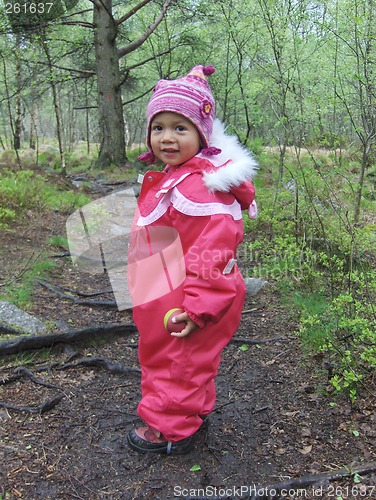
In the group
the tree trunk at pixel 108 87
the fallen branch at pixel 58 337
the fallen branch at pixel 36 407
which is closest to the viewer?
the fallen branch at pixel 36 407

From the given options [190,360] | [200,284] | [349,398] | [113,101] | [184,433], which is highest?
[113,101]

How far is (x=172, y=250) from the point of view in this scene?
2.50 m

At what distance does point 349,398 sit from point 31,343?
253cm

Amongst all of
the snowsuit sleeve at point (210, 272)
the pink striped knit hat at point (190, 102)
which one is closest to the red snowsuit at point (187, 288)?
the snowsuit sleeve at point (210, 272)

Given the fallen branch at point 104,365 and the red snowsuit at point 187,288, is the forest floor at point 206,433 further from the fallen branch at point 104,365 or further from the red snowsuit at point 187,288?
the red snowsuit at point 187,288

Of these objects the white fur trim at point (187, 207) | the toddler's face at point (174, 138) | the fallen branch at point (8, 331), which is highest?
the toddler's face at point (174, 138)

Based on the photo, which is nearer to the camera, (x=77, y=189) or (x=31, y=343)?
(x=31, y=343)

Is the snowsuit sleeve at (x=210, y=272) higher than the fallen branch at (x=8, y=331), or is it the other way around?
the snowsuit sleeve at (x=210, y=272)

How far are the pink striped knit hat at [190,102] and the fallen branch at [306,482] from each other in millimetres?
1841

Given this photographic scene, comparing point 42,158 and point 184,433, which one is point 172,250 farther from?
point 42,158

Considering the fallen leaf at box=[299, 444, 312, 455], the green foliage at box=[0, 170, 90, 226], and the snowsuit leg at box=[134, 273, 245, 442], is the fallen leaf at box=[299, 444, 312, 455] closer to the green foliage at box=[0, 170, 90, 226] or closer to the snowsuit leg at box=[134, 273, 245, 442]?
the snowsuit leg at box=[134, 273, 245, 442]

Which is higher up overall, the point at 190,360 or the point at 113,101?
the point at 113,101

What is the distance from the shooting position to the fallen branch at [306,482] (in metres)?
2.33

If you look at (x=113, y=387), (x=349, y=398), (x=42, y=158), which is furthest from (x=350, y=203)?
(x=42, y=158)
